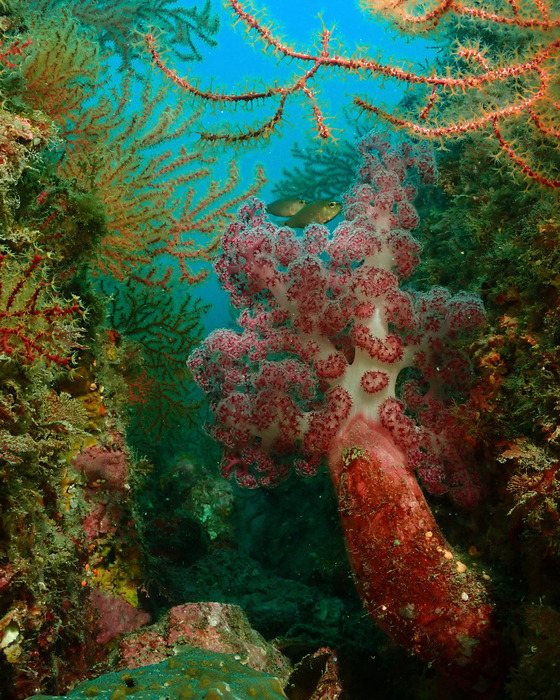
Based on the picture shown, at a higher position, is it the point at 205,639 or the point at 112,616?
the point at 205,639

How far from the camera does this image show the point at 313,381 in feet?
11.5

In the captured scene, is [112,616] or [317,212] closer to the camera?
[112,616]

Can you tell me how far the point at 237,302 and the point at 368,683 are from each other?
9.79ft

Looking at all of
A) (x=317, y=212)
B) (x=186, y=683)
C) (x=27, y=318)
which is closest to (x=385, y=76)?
(x=27, y=318)

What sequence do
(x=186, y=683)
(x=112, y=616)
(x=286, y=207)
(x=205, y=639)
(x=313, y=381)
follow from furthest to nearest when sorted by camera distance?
(x=286, y=207), (x=313, y=381), (x=112, y=616), (x=205, y=639), (x=186, y=683)

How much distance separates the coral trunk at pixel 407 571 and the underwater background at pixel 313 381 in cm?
1

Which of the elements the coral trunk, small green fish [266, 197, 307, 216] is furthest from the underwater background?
small green fish [266, 197, 307, 216]

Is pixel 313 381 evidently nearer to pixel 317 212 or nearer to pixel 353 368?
pixel 353 368

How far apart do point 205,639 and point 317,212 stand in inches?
183

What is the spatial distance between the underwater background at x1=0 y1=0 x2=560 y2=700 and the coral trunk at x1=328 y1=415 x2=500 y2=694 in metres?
0.01

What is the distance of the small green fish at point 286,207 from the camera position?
20.2 ft

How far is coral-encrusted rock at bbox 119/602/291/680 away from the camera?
2.74 m

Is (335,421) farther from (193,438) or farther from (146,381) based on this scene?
(193,438)

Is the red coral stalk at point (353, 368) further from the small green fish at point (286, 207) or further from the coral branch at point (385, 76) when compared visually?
the small green fish at point (286, 207)
